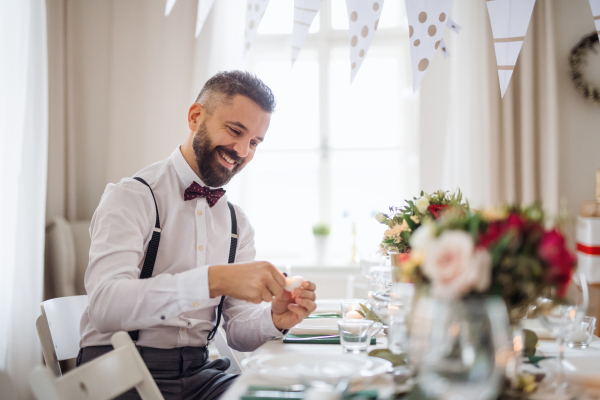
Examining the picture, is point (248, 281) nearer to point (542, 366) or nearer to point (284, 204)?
point (542, 366)

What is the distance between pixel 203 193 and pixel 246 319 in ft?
1.52

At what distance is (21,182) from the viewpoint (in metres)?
2.62

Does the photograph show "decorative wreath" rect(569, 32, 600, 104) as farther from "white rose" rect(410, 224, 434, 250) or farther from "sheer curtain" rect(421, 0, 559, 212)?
"white rose" rect(410, 224, 434, 250)

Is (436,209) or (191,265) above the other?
(436,209)

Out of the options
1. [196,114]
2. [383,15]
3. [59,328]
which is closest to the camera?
[59,328]

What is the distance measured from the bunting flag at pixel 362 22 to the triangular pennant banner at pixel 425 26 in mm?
124

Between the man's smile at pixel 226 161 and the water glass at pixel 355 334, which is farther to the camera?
the man's smile at pixel 226 161

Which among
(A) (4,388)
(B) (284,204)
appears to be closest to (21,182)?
(A) (4,388)

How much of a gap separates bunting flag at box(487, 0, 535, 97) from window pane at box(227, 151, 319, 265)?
197 centimetres

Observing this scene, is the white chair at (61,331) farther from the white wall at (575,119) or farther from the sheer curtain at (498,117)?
the white wall at (575,119)

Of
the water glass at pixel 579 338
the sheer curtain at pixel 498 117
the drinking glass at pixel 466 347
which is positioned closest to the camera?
the drinking glass at pixel 466 347

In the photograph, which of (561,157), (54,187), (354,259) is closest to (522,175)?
(561,157)

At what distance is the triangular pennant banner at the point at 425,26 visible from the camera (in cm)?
180

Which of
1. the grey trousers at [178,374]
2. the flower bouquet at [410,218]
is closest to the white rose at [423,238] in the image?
the flower bouquet at [410,218]
